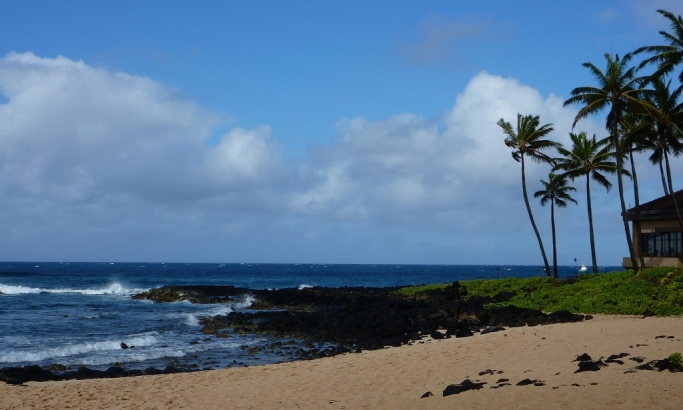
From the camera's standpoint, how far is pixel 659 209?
37750 millimetres

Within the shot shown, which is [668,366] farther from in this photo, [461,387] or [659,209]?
[659,209]

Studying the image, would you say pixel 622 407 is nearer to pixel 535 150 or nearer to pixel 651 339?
pixel 651 339

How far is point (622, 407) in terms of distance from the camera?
9133 millimetres

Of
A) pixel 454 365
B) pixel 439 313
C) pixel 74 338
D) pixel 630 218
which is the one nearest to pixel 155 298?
pixel 74 338

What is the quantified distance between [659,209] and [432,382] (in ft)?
100

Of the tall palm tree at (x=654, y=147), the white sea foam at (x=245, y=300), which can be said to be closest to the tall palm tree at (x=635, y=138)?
the tall palm tree at (x=654, y=147)

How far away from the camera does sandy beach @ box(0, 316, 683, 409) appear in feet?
33.6

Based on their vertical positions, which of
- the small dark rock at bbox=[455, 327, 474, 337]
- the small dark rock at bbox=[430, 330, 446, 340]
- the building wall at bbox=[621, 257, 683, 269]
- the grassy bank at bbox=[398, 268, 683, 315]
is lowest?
the small dark rock at bbox=[430, 330, 446, 340]

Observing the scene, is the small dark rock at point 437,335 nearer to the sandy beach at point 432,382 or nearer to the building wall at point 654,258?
the sandy beach at point 432,382

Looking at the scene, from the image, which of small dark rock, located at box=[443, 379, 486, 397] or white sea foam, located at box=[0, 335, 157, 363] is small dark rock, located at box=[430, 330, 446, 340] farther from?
white sea foam, located at box=[0, 335, 157, 363]

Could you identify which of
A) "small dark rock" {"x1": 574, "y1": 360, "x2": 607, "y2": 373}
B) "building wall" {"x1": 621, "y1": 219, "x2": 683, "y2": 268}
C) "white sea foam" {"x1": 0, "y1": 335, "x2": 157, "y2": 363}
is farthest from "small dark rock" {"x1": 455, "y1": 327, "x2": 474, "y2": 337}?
"building wall" {"x1": 621, "y1": 219, "x2": 683, "y2": 268}

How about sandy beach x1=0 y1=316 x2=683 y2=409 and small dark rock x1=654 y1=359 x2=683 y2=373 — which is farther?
small dark rock x1=654 y1=359 x2=683 y2=373

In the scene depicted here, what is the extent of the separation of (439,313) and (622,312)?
7.73m

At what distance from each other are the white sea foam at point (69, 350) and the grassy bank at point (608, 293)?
15.3 metres
